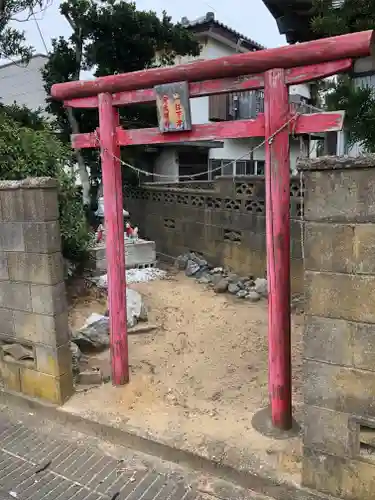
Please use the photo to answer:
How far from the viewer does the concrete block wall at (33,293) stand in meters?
4.18

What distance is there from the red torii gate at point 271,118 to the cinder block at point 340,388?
79cm

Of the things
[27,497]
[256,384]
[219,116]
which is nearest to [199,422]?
[256,384]

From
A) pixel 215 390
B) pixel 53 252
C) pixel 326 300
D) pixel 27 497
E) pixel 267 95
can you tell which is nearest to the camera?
pixel 326 300

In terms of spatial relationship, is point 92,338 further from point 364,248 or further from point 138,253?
point 138,253

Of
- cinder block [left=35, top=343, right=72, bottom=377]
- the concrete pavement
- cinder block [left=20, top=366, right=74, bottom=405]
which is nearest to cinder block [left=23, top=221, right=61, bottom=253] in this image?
cinder block [left=35, top=343, right=72, bottom=377]

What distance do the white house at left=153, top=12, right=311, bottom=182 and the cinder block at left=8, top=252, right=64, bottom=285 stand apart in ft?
38.1

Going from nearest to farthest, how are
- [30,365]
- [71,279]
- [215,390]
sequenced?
[30,365] → [215,390] → [71,279]

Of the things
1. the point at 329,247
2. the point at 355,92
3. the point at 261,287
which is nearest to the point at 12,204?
the point at 329,247

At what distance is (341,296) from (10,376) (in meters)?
3.59

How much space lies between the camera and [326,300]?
295 centimetres

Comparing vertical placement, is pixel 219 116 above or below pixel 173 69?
above

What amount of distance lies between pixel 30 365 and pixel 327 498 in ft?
9.94

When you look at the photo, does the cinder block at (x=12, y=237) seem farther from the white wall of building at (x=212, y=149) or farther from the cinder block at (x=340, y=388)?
the white wall of building at (x=212, y=149)

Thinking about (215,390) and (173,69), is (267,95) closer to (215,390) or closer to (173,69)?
(173,69)
